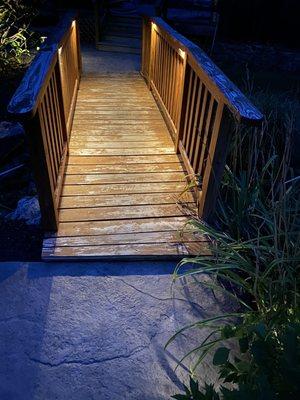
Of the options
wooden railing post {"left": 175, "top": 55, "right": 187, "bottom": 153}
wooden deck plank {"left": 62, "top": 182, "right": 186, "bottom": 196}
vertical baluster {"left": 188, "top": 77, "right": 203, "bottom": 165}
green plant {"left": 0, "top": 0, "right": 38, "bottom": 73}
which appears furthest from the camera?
green plant {"left": 0, "top": 0, "right": 38, "bottom": 73}

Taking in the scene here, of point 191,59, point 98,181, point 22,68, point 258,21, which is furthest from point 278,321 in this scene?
point 258,21

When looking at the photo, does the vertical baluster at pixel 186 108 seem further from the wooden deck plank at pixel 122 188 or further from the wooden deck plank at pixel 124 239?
the wooden deck plank at pixel 124 239

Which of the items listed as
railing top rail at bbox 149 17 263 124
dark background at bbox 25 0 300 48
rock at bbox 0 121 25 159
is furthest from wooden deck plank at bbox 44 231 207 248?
dark background at bbox 25 0 300 48

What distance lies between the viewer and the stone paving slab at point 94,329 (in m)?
1.60

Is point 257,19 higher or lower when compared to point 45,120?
higher

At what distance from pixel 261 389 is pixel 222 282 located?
1.20 metres

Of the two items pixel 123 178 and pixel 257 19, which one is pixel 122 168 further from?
pixel 257 19

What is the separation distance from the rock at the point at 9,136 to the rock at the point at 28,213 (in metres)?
1.79

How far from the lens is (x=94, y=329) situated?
1828mm

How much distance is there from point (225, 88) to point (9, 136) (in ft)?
10.9

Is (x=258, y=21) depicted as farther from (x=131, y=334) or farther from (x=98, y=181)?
(x=131, y=334)

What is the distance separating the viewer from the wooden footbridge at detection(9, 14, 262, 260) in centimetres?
210

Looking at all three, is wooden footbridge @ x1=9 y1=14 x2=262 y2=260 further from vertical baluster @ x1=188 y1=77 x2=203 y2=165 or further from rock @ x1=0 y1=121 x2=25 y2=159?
rock @ x1=0 y1=121 x2=25 y2=159

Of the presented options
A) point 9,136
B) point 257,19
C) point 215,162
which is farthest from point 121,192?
point 257,19
